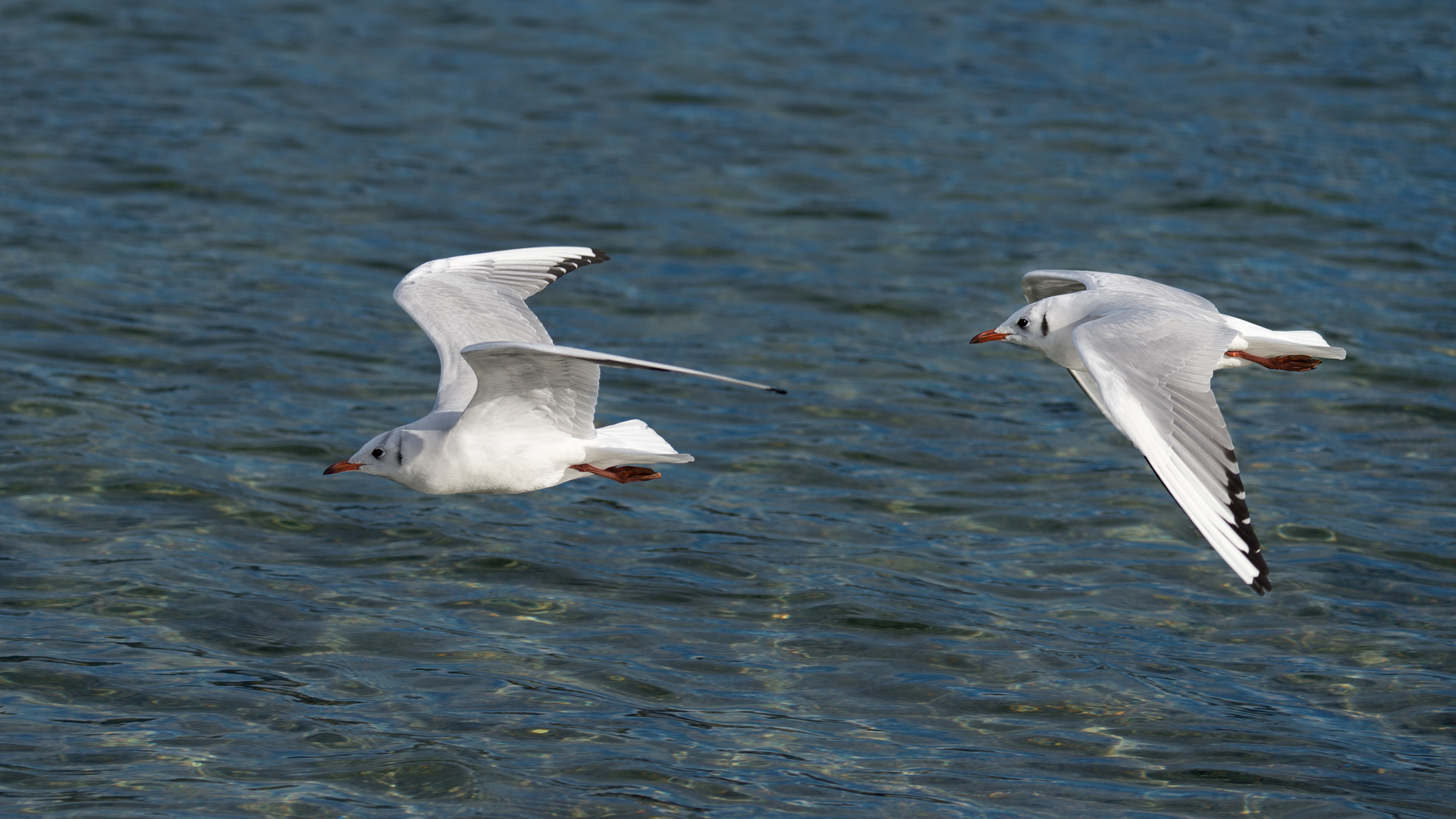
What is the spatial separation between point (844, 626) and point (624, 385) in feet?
12.2

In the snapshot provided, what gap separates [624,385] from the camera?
1198 centimetres

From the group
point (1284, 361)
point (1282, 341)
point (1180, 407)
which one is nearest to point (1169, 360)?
point (1180, 407)

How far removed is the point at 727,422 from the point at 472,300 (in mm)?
2920

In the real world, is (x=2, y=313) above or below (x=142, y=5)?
below

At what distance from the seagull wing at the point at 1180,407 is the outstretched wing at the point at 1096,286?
332 mm

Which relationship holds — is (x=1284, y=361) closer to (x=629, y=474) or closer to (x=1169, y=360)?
(x=1169, y=360)

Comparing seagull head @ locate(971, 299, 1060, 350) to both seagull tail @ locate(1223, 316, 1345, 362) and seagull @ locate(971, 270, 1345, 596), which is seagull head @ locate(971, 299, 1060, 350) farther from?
seagull tail @ locate(1223, 316, 1345, 362)

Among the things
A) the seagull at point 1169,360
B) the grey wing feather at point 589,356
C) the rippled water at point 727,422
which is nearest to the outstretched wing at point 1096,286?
the seagull at point 1169,360

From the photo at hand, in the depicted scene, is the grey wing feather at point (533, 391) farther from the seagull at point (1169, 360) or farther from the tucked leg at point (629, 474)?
the seagull at point (1169, 360)

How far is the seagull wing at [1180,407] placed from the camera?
6.47 m

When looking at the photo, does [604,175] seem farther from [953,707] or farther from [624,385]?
[953,707]

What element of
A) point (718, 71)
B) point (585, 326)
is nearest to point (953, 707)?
point (585, 326)

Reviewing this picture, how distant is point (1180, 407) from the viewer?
23.3ft

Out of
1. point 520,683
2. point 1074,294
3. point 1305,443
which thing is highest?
point 1074,294
